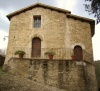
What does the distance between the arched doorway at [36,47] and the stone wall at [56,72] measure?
404 cm

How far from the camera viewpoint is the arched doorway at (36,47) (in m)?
19.7

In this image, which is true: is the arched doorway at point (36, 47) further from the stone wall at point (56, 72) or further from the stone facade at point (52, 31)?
the stone wall at point (56, 72)

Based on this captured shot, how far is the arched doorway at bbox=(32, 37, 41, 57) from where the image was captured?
19.7m

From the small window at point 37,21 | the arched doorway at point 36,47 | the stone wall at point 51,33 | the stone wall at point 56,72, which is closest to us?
the stone wall at point 56,72

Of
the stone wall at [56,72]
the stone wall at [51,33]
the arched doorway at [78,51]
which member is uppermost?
the stone wall at [51,33]

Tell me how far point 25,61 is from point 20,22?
6.41 meters

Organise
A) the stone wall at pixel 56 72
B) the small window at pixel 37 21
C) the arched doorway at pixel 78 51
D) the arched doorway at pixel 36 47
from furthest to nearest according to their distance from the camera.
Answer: the small window at pixel 37 21 < the arched doorway at pixel 36 47 < the arched doorway at pixel 78 51 < the stone wall at pixel 56 72

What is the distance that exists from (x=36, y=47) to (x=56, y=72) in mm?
5376

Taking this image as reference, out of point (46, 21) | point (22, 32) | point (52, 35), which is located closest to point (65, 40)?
point (52, 35)

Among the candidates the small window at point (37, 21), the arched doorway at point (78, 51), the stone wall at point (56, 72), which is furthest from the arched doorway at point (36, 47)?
the stone wall at point (56, 72)

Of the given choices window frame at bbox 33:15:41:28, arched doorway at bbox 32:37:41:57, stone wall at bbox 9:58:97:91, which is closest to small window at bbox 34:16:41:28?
window frame at bbox 33:15:41:28

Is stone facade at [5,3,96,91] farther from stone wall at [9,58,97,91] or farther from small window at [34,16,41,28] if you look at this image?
stone wall at [9,58,97,91]

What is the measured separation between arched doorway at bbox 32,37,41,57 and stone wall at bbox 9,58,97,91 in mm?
4039

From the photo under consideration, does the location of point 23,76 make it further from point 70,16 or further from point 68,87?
point 70,16
